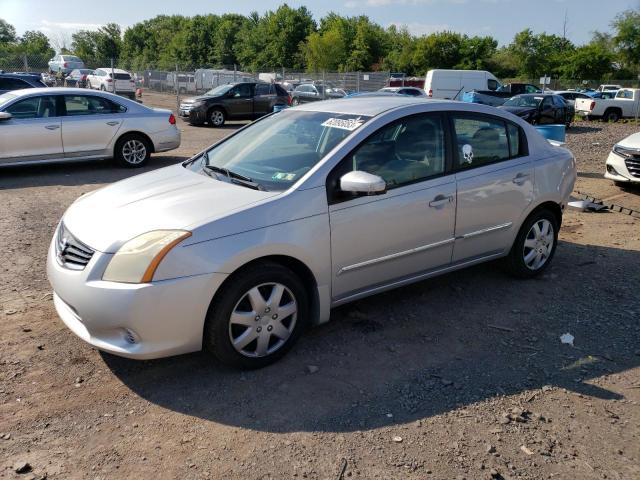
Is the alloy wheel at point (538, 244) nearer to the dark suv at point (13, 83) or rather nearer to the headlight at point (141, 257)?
the headlight at point (141, 257)

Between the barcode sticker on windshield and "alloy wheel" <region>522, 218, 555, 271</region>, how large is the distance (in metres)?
2.05

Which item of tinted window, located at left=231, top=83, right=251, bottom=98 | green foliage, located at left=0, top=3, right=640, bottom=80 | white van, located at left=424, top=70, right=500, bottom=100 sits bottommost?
tinted window, located at left=231, top=83, right=251, bottom=98

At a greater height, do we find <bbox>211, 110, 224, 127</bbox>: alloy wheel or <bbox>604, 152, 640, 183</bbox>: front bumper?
<bbox>211, 110, 224, 127</bbox>: alloy wheel

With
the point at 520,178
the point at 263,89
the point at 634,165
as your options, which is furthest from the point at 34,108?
the point at 263,89

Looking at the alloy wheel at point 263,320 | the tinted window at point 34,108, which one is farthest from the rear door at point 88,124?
the alloy wheel at point 263,320

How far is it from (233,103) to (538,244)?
1686 cm

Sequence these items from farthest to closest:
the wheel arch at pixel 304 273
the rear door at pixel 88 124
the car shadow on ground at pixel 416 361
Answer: the rear door at pixel 88 124
the wheel arch at pixel 304 273
the car shadow on ground at pixel 416 361

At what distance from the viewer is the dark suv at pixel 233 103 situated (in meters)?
19.9

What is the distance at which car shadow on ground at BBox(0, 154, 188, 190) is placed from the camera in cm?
934

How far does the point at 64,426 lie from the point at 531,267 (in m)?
4.04

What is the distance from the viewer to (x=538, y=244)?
204 inches

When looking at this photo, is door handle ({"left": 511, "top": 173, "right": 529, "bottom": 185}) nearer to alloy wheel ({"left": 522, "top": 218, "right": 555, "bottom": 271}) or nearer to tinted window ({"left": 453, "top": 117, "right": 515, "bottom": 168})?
tinted window ({"left": 453, "top": 117, "right": 515, "bottom": 168})

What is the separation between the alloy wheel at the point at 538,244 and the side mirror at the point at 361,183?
82.7 inches

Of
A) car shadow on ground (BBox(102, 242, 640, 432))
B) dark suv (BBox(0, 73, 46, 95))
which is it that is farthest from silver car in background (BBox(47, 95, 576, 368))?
dark suv (BBox(0, 73, 46, 95))
